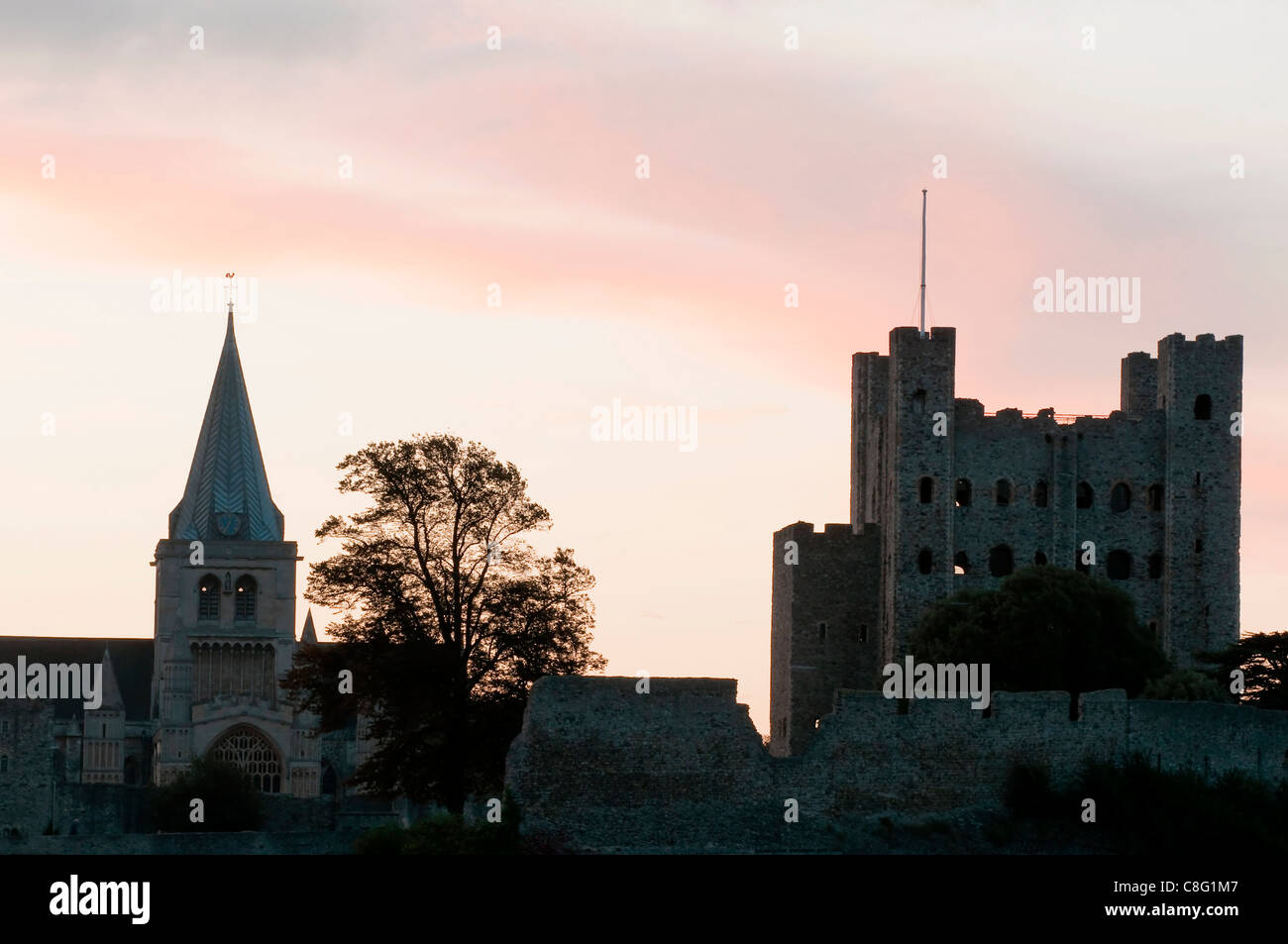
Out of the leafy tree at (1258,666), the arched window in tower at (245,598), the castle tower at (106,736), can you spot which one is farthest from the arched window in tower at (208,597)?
the leafy tree at (1258,666)

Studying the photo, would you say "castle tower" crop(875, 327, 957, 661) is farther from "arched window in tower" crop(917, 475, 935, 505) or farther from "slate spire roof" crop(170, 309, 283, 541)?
"slate spire roof" crop(170, 309, 283, 541)

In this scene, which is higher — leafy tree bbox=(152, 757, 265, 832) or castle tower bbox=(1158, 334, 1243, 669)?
→ castle tower bbox=(1158, 334, 1243, 669)

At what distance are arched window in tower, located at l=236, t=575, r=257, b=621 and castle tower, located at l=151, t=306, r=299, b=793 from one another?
4 cm

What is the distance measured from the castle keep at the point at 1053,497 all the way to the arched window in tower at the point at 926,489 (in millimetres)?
23

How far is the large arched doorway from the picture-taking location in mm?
127250

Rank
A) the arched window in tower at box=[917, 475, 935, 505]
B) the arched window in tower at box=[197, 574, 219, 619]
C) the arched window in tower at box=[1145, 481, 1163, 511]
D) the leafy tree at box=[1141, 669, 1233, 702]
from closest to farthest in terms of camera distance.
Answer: the leafy tree at box=[1141, 669, 1233, 702], the arched window in tower at box=[917, 475, 935, 505], the arched window in tower at box=[1145, 481, 1163, 511], the arched window in tower at box=[197, 574, 219, 619]

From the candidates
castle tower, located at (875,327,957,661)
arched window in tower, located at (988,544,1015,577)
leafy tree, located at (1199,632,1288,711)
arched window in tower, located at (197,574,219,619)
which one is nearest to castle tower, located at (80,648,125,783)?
arched window in tower, located at (197,574,219,619)

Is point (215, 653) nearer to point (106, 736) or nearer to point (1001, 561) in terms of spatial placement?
point (106, 736)

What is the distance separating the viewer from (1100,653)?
63562 millimetres

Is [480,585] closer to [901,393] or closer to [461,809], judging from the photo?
[461,809]

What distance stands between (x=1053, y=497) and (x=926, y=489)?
3.27 m

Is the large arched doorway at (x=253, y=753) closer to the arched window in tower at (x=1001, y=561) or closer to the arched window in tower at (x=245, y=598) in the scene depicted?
the arched window in tower at (x=245, y=598)
